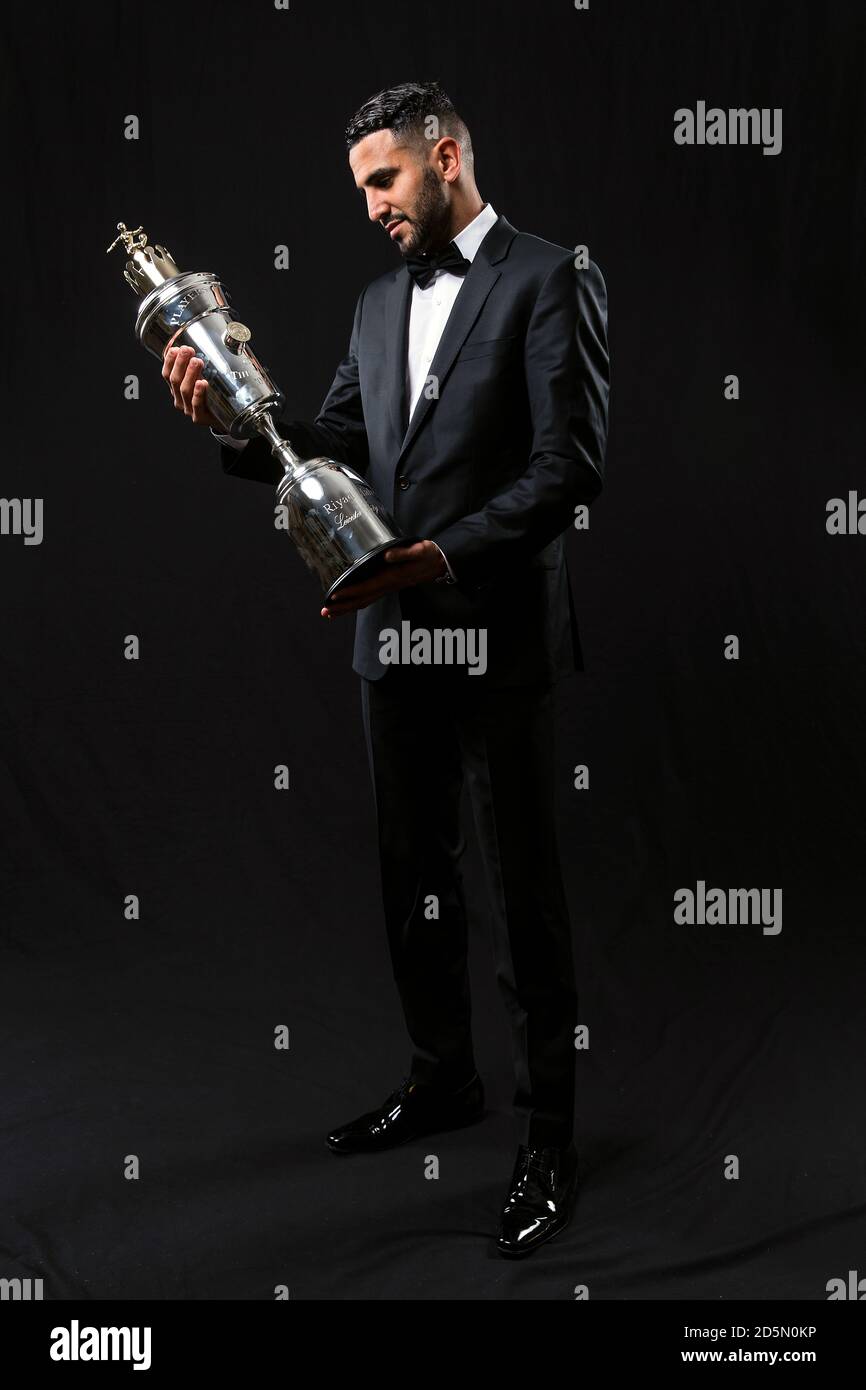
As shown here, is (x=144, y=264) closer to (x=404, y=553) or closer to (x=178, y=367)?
(x=178, y=367)

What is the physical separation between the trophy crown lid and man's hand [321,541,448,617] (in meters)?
0.70

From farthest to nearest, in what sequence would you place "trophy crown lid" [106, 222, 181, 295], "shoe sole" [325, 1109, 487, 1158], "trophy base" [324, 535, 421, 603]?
"shoe sole" [325, 1109, 487, 1158], "trophy crown lid" [106, 222, 181, 295], "trophy base" [324, 535, 421, 603]

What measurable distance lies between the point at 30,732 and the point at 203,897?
2.31ft

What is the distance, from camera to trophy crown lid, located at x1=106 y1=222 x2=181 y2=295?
2.59 metres

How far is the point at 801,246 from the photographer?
3.95 meters

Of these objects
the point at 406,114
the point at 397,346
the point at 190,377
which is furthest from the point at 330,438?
the point at 406,114

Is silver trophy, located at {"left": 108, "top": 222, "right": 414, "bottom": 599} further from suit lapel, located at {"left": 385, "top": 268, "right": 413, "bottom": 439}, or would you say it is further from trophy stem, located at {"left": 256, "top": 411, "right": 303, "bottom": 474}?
suit lapel, located at {"left": 385, "top": 268, "right": 413, "bottom": 439}

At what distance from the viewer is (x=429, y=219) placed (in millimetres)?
2580

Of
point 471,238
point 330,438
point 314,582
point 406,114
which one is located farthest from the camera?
point 314,582

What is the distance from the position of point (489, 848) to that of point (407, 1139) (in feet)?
2.49

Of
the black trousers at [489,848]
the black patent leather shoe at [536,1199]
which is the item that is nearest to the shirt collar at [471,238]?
the black trousers at [489,848]

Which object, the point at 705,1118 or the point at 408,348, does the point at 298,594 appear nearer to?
the point at 408,348

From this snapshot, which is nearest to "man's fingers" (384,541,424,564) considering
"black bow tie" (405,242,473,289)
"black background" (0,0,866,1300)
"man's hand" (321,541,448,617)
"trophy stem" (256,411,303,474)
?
"man's hand" (321,541,448,617)

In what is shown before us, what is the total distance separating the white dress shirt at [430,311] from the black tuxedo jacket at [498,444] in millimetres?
24
